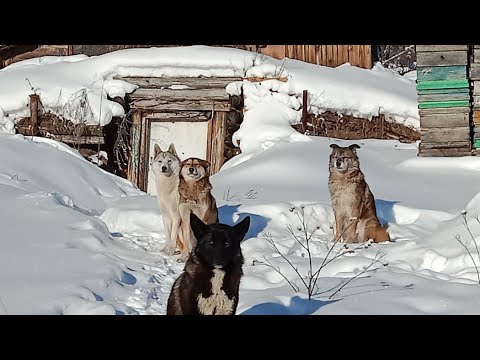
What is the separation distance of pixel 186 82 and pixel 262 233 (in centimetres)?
741

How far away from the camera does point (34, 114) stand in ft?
47.3

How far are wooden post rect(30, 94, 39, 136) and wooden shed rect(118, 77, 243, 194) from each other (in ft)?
6.15

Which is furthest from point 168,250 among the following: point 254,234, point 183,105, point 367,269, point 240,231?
point 183,105

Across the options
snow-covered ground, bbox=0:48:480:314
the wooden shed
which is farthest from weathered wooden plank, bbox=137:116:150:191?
snow-covered ground, bbox=0:48:480:314

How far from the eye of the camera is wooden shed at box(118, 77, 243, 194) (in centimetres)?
1462

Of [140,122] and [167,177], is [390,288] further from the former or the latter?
[140,122]

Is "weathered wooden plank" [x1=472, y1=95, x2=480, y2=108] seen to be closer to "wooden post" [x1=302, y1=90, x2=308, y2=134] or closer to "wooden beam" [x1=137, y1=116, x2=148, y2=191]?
"wooden post" [x1=302, y1=90, x2=308, y2=134]

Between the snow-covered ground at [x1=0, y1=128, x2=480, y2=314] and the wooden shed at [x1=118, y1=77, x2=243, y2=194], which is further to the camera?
the wooden shed at [x1=118, y1=77, x2=243, y2=194]

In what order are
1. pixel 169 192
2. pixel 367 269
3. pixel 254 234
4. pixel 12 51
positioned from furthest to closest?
1. pixel 12 51
2. pixel 254 234
3. pixel 169 192
4. pixel 367 269

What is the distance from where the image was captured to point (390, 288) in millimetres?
5395

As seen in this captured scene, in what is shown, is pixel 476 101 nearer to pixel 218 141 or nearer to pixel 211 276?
pixel 218 141

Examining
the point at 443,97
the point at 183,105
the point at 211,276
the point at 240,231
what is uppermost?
the point at 443,97

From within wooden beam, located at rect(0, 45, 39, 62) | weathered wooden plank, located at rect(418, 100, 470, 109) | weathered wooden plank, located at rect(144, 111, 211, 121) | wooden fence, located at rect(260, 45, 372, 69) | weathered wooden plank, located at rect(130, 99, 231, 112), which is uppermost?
wooden fence, located at rect(260, 45, 372, 69)

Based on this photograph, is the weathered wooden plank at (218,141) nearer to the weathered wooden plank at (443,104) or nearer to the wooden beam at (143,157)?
the wooden beam at (143,157)
